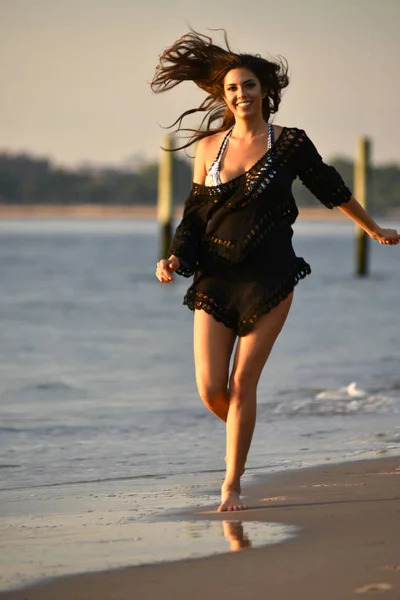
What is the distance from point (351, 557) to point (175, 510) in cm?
132

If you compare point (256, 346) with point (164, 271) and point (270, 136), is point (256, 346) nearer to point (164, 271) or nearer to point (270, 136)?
point (164, 271)

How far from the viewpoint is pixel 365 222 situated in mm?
6137

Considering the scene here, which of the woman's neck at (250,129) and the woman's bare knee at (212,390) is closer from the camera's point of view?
the woman's bare knee at (212,390)

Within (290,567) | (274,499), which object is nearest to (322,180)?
(274,499)

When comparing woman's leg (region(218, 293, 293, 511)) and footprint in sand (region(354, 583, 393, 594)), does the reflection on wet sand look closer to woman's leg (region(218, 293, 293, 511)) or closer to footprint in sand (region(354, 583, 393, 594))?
woman's leg (region(218, 293, 293, 511))

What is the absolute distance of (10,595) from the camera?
4457 millimetres

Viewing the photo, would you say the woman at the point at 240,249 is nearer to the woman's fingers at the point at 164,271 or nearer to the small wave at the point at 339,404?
the woman's fingers at the point at 164,271

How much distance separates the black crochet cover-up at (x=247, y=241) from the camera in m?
5.76

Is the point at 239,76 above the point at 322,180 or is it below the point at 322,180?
above

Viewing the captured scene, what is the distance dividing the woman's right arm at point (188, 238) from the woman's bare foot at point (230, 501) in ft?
3.10

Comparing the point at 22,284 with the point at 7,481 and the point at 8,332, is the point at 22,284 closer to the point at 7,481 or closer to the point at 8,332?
the point at 8,332

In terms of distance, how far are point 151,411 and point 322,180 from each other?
4.34m

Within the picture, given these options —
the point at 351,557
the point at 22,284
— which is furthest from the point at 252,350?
the point at 22,284

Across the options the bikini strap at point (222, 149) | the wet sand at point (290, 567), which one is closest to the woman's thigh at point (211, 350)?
the wet sand at point (290, 567)
